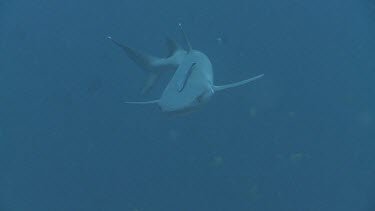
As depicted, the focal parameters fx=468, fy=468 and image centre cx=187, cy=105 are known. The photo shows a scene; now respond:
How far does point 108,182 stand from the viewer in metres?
11.4

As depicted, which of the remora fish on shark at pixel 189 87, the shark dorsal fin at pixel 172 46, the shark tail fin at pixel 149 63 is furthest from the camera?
the shark tail fin at pixel 149 63

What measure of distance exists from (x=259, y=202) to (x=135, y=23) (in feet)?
20.2

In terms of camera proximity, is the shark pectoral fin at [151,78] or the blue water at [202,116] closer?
the shark pectoral fin at [151,78]

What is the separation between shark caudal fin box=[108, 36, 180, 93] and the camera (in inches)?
329

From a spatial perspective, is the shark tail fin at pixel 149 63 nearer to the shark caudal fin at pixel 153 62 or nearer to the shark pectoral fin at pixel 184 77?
the shark caudal fin at pixel 153 62

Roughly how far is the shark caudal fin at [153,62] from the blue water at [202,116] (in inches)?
73.9

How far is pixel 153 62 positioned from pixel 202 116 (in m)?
2.79

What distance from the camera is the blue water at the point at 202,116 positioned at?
1079 centimetres

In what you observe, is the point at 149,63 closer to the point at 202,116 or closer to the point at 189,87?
the point at 202,116

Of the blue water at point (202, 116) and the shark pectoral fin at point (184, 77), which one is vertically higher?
the shark pectoral fin at point (184, 77)

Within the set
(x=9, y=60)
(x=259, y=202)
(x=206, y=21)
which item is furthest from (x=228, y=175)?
(x=9, y=60)

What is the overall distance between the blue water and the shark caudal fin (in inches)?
73.9

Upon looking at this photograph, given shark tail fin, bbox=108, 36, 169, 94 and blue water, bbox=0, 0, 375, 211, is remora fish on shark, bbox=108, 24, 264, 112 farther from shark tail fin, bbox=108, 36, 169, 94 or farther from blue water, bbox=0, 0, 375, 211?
blue water, bbox=0, 0, 375, 211

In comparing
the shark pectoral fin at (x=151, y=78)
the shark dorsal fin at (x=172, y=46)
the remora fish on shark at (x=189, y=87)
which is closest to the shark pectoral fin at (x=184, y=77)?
the remora fish on shark at (x=189, y=87)
